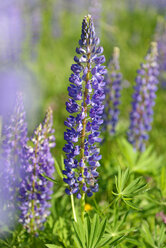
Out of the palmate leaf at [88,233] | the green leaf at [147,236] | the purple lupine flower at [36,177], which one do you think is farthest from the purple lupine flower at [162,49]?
the palmate leaf at [88,233]

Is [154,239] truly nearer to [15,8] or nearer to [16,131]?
[16,131]

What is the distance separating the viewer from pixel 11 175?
8.36 feet

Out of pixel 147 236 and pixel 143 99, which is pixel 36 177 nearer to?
pixel 147 236

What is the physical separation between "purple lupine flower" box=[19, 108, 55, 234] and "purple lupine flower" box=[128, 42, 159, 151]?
1780 millimetres

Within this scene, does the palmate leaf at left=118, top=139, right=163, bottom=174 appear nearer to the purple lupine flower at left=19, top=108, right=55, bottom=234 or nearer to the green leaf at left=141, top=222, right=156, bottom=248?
the green leaf at left=141, top=222, right=156, bottom=248

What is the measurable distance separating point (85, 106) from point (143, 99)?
6.74ft

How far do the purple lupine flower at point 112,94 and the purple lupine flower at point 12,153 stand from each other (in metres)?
1.84

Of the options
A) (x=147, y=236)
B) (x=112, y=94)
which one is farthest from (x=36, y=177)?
(x=112, y=94)

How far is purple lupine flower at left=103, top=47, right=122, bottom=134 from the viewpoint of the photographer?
4.06 metres

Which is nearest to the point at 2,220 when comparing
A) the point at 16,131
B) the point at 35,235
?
the point at 35,235

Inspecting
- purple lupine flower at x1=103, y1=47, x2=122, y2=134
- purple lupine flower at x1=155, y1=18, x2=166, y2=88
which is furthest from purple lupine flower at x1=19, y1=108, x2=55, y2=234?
purple lupine flower at x1=155, y1=18, x2=166, y2=88

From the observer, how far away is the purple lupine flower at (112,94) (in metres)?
4.06

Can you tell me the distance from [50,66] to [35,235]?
618cm

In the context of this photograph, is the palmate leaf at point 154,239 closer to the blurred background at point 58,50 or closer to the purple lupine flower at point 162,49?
the blurred background at point 58,50
